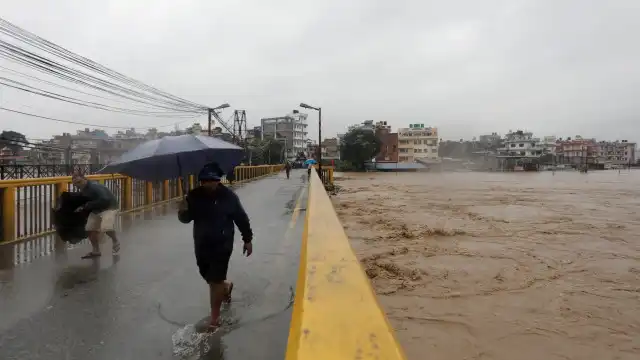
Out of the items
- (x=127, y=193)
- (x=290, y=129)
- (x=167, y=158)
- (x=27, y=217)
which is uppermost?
(x=290, y=129)

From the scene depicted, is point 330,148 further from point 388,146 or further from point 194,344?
point 194,344

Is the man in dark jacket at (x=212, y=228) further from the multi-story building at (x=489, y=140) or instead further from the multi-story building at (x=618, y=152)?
the multi-story building at (x=618, y=152)

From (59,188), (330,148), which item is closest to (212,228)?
(59,188)

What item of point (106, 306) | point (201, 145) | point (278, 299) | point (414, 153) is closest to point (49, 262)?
point (106, 306)

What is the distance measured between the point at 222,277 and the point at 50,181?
5.59 meters

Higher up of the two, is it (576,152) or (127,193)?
(576,152)

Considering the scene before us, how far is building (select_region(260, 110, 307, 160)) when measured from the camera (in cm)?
10656

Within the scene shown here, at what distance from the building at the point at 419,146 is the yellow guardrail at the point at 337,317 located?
290ft

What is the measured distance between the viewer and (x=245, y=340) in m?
3.06

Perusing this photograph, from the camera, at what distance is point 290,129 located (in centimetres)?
10806

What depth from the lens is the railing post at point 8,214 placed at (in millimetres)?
6086

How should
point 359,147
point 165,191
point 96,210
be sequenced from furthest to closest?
point 359,147 < point 165,191 < point 96,210

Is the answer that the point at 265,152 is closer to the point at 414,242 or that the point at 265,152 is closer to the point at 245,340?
the point at 414,242

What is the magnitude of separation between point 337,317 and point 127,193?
954 cm
